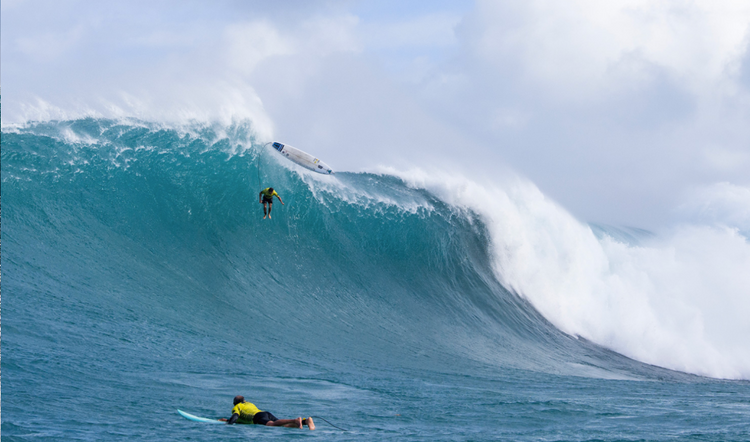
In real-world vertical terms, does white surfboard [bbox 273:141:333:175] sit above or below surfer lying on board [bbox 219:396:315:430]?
above

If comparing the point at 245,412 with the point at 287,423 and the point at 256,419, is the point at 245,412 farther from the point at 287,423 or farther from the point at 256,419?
the point at 287,423

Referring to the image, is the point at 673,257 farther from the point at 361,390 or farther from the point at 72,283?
the point at 72,283

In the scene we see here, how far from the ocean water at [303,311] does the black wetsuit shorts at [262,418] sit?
0.27 metres

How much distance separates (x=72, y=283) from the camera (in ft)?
28.3

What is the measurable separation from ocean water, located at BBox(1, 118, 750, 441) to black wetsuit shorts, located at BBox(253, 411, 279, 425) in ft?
0.90

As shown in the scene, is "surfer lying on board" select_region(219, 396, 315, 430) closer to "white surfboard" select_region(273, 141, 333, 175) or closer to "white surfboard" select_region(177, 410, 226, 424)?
"white surfboard" select_region(177, 410, 226, 424)

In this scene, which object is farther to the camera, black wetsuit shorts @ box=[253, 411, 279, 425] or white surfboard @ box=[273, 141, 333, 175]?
white surfboard @ box=[273, 141, 333, 175]

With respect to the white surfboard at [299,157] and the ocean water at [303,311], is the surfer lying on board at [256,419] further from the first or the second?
the white surfboard at [299,157]

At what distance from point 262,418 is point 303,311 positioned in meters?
4.58

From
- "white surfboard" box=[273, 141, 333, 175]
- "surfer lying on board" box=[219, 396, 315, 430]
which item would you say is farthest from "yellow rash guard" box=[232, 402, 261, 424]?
"white surfboard" box=[273, 141, 333, 175]

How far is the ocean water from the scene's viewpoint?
19.0 ft

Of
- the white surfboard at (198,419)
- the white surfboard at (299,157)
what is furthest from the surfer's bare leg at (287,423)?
the white surfboard at (299,157)

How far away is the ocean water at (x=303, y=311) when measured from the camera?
19.0 ft

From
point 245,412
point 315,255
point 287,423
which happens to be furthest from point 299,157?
point 287,423
